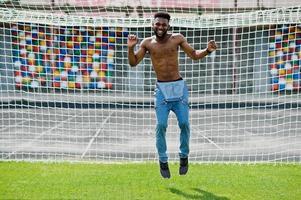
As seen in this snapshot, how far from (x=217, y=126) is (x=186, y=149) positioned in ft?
20.2

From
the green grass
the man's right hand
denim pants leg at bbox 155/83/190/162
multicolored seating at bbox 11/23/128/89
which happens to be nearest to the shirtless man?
denim pants leg at bbox 155/83/190/162

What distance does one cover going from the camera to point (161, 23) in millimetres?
5492

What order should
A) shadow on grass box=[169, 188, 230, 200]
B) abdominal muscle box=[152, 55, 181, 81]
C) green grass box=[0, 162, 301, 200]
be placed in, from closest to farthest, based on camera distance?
shadow on grass box=[169, 188, 230, 200]
green grass box=[0, 162, 301, 200]
abdominal muscle box=[152, 55, 181, 81]

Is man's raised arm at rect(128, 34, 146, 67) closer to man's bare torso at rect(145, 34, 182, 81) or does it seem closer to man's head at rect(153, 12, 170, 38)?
man's bare torso at rect(145, 34, 182, 81)

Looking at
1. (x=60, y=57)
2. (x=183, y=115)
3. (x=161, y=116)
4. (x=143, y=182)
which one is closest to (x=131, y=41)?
(x=161, y=116)

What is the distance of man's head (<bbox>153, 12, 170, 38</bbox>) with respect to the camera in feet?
17.9

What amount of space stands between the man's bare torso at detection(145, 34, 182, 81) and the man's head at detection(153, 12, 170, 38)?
6.1 inches

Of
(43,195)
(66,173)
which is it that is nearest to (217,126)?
(66,173)

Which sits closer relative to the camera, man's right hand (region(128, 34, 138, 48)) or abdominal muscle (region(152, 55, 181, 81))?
man's right hand (region(128, 34, 138, 48))

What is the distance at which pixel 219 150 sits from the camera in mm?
8688

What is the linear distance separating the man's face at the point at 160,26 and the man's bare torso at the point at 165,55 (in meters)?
0.14

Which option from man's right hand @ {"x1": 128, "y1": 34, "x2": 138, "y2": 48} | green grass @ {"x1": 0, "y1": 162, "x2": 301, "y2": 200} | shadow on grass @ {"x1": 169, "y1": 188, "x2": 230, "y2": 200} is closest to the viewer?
man's right hand @ {"x1": 128, "y1": 34, "x2": 138, "y2": 48}

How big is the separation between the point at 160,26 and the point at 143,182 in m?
2.14

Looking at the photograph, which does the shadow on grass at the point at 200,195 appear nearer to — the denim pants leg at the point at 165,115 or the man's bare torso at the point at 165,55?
the denim pants leg at the point at 165,115
